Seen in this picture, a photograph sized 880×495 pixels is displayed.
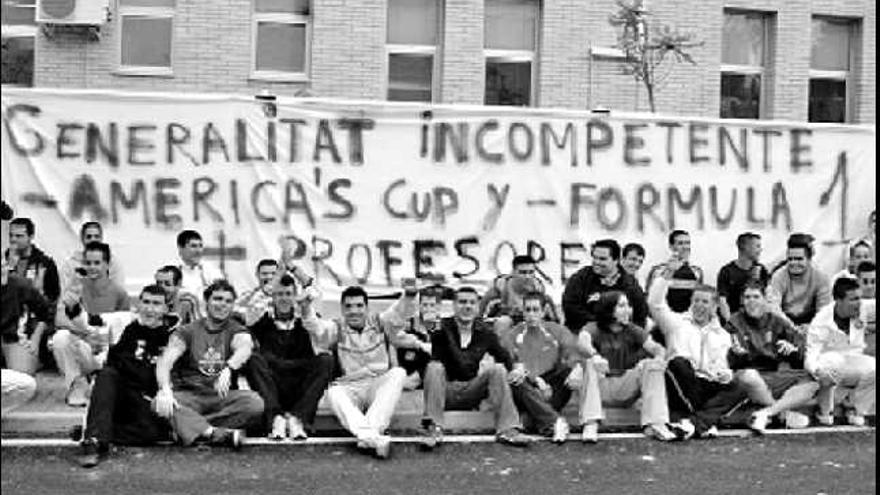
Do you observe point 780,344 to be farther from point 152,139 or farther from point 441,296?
point 152,139

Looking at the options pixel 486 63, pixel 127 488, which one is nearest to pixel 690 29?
pixel 486 63

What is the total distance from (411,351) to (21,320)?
2689mm

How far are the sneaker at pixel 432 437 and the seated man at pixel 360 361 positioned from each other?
0.25 m

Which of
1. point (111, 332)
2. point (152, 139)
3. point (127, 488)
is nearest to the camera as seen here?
point (127, 488)

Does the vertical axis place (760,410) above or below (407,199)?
below

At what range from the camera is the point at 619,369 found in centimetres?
898

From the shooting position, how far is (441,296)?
9.17 m

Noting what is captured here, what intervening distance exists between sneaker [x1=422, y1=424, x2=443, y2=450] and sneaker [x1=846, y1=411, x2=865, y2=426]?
10.6 ft

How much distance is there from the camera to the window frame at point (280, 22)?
571 inches

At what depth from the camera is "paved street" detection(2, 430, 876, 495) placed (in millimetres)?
7039

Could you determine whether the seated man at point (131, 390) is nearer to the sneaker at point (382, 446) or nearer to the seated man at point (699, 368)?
the sneaker at point (382, 446)

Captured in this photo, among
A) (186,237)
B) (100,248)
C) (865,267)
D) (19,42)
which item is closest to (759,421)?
(865,267)

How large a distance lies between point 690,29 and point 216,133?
7.78m

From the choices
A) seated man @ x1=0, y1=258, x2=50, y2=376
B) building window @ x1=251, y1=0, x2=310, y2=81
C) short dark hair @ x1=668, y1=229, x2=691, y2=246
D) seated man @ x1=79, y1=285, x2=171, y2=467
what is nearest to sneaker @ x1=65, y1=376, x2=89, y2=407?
seated man @ x1=0, y1=258, x2=50, y2=376
